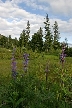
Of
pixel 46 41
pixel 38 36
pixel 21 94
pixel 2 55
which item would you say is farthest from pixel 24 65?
pixel 38 36

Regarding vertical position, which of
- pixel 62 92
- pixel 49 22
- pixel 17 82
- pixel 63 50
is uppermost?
pixel 49 22

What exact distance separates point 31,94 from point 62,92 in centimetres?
157

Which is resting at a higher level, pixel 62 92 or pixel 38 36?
pixel 38 36

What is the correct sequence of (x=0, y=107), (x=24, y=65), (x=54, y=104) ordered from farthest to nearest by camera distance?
(x=24, y=65)
(x=54, y=104)
(x=0, y=107)

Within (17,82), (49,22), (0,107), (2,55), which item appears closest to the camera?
(0,107)

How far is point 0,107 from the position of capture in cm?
317

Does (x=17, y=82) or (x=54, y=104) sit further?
(x=17, y=82)

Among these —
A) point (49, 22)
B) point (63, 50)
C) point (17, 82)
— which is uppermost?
point (49, 22)

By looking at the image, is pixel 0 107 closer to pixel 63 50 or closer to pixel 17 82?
pixel 17 82

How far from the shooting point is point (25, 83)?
436cm

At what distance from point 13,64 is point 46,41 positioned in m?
59.5

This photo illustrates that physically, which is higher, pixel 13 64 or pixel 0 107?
pixel 13 64

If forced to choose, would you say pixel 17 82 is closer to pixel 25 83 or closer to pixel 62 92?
pixel 25 83

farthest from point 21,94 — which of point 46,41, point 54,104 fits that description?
point 46,41
